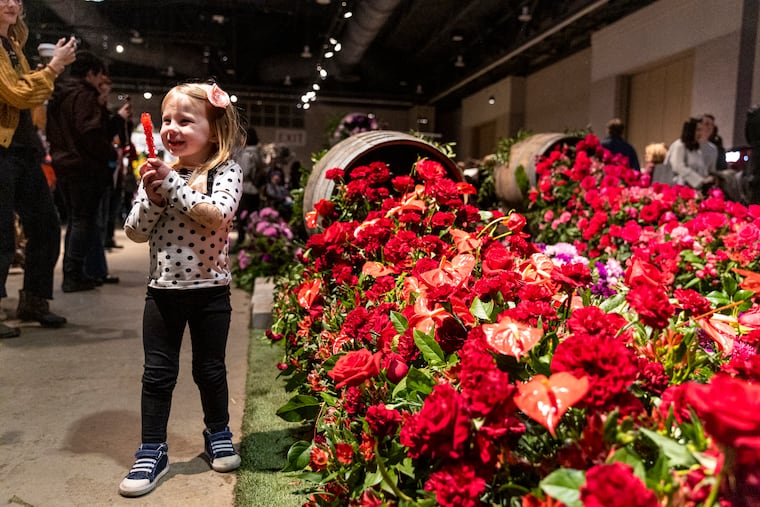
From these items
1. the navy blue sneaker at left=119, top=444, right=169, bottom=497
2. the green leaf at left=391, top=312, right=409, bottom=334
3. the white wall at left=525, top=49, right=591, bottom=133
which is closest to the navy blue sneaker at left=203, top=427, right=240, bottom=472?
the navy blue sneaker at left=119, top=444, right=169, bottom=497

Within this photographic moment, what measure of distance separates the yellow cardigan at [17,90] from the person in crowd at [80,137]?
0.99 meters

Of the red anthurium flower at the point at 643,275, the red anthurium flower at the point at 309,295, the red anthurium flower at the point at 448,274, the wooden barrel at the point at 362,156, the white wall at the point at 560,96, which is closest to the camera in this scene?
the red anthurium flower at the point at 643,275

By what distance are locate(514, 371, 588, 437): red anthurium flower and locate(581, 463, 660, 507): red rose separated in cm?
10

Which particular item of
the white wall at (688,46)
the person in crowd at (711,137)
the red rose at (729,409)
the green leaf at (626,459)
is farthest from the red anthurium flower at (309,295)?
the white wall at (688,46)

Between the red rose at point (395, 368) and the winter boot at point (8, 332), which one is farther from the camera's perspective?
the winter boot at point (8, 332)

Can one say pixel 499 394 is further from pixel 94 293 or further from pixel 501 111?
pixel 501 111

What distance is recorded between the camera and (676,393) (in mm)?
797

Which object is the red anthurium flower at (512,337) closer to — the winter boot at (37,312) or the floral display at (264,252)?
the winter boot at (37,312)

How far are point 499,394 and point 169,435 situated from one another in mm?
1399

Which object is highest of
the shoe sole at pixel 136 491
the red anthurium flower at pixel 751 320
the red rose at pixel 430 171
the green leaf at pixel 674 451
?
the red rose at pixel 430 171

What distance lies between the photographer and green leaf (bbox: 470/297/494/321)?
110 centimetres

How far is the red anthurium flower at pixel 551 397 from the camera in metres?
0.74

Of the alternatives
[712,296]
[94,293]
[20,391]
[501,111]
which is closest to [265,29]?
[501,111]

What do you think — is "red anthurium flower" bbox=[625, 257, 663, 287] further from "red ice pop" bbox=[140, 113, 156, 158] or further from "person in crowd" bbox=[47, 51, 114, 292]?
"person in crowd" bbox=[47, 51, 114, 292]
